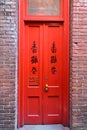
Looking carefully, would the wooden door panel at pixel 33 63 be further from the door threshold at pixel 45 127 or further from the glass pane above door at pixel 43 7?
the glass pane above door at pixel 43 7

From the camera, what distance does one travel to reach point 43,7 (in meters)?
6.46

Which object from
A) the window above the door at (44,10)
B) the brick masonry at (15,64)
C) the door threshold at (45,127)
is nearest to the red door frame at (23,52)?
the window above the door at (44,10)

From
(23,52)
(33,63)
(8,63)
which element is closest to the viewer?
(8,63)

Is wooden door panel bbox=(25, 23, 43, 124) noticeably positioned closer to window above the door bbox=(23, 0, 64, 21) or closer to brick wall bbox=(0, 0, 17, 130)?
window above the door bbox=(23, 0, 64, 21)

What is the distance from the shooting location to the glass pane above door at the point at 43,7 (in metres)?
6.44

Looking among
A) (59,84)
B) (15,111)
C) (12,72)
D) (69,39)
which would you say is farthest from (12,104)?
(69,39)

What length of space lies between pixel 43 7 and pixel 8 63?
1.74 meters

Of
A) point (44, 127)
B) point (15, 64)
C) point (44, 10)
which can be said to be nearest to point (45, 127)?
point (44, 127)

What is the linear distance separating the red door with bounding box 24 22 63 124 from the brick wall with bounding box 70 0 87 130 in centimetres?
58

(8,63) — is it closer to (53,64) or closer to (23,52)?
(23,52)

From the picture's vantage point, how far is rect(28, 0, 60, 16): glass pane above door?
644cm

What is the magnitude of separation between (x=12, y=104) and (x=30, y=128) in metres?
0.87

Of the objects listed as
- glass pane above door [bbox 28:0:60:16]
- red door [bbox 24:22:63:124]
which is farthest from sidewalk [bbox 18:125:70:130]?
glass pane above door [bbox 28:0:60:16]

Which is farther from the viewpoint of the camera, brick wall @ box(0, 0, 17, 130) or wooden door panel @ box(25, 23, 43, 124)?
wooden door panel @ box(25, 23, 43, 124)
